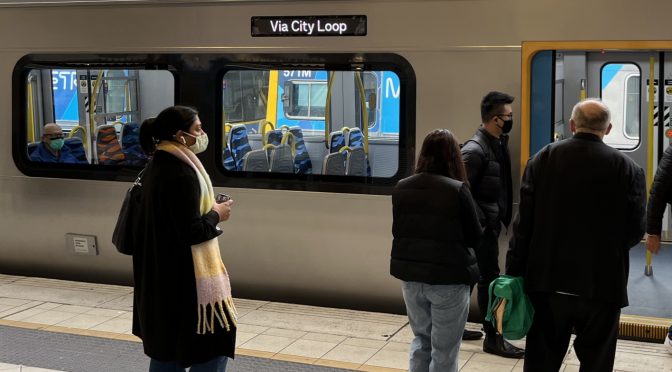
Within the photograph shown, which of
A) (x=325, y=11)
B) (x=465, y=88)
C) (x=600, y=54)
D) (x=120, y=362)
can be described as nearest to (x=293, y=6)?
(x=325, y=11)

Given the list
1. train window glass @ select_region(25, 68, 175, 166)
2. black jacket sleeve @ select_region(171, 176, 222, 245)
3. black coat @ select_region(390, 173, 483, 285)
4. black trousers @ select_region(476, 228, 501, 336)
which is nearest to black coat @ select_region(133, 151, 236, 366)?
black jacket sleeve @ select_region(171, 176, 222, 245)

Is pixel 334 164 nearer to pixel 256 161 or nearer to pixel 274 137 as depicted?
pixel 274 137

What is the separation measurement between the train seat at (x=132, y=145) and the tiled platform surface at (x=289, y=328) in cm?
104

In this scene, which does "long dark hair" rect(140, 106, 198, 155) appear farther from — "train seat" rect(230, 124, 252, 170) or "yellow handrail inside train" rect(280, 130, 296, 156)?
"train seat" rect(230, 124, 252, 170)

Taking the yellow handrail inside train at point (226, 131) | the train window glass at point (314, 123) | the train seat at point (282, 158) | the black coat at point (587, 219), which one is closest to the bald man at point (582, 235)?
the black coat at point (587, 219)

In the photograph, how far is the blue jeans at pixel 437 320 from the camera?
14.3 ft

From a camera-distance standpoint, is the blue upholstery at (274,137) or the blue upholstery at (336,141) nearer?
the blue upholstery at (336,141)

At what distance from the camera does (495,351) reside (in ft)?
18.7

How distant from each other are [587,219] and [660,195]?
130cm

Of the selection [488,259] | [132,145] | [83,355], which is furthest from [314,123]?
[83,355]

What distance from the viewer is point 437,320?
4.39 m

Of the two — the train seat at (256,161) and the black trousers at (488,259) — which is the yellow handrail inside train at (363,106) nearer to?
the train seat at (256,161)

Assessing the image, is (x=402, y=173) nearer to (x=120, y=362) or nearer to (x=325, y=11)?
(x=325, y=11)

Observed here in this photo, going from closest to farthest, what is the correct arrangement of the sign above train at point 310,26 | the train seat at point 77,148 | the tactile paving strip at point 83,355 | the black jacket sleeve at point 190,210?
the black jacket sleeve at point 190,210 < the tactile paving strip at point 83,355 < the sign above train at point 310,26 < the train seat at point 77,148
